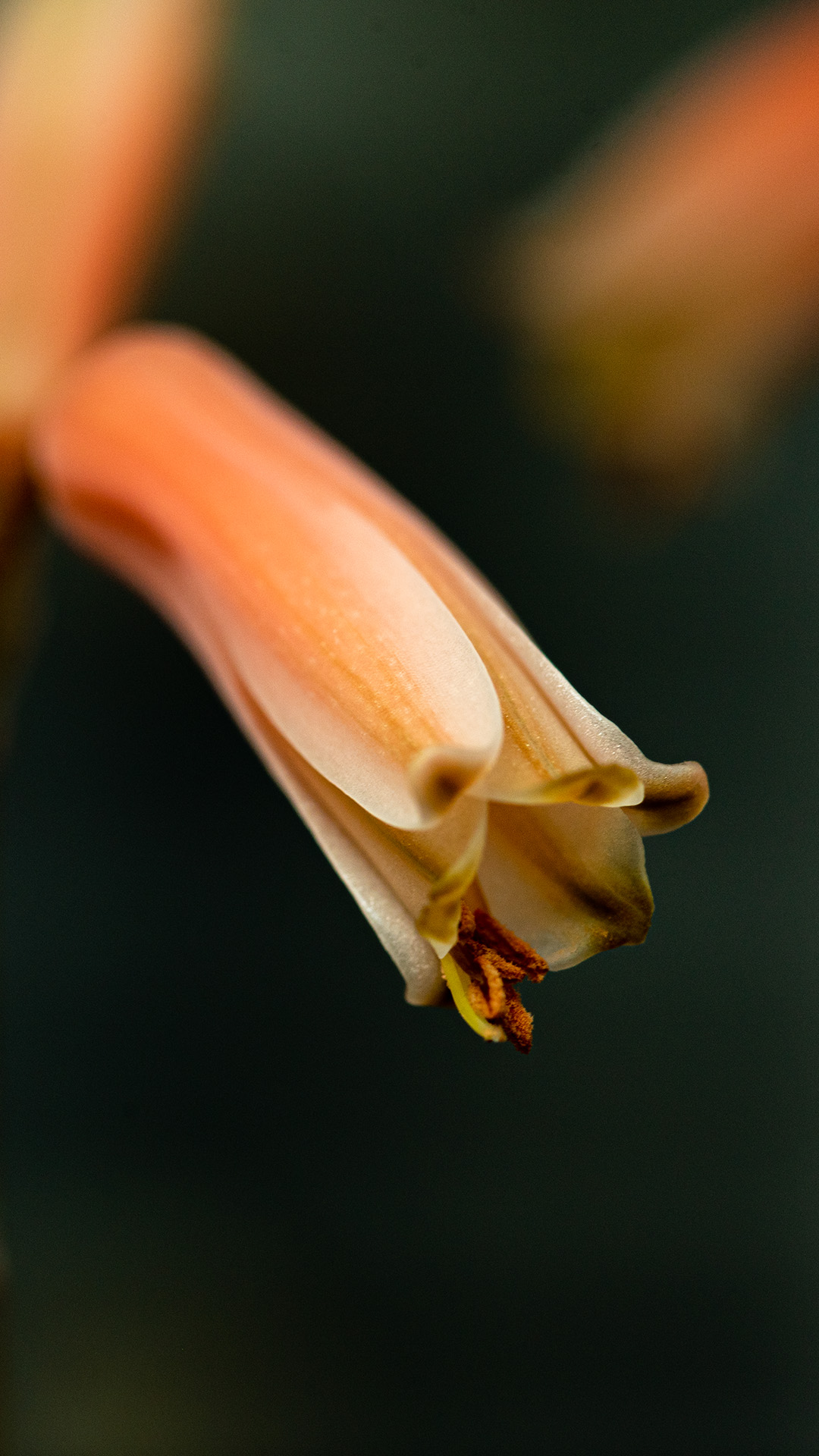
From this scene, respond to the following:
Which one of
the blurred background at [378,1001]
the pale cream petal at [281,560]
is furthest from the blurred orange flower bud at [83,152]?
the blurred background at [378,1001]

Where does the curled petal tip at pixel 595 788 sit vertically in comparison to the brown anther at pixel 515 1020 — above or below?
above

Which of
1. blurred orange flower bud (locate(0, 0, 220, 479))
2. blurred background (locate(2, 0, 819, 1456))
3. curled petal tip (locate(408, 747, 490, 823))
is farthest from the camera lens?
blurred background (locate(2, 0, 819, 1456))

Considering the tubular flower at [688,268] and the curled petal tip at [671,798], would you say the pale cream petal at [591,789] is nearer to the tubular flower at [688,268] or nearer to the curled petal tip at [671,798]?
the curled petal tip at [671,798]

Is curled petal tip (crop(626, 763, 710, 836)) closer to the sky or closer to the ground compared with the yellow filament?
closer to the sky

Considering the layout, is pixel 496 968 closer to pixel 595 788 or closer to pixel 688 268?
pixel 595 788

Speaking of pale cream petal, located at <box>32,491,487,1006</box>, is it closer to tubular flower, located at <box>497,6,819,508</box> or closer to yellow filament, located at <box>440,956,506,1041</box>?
yellow filament, located at <box>440,956,506,1041</box>

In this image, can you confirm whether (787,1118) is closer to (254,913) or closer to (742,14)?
(254,913)

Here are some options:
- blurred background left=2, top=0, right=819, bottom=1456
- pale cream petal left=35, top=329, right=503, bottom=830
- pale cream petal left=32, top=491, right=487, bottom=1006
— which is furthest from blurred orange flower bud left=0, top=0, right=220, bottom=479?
blurred background left=2, top=0, right=819, bottom=1456
